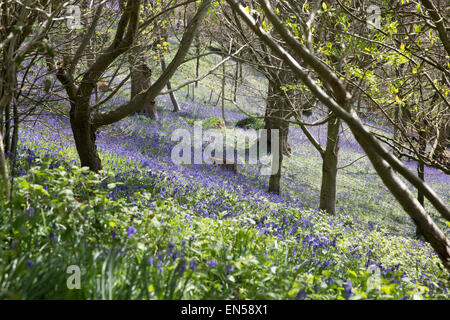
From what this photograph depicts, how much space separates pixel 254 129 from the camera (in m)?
22.6

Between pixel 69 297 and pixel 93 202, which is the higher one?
pixel 93 202

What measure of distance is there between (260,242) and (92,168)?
3297mm

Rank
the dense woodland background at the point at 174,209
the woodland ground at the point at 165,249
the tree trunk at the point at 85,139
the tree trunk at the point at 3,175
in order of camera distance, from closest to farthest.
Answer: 1. the woodland ground at the point at 165,249
2. the dense woodland background at the point at 174,209
3. the tree trunk at the point at 3,175
4. the tree trunk at the point at 85,139

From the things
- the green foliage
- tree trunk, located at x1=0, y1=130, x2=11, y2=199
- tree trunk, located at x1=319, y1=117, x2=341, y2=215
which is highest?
tree trunk, located at x1=319, y1=117, x2=341, y2=215

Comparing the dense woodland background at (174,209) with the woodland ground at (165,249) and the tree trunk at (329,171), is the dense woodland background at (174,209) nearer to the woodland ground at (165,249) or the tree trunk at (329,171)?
the woodland ground at (165,249)

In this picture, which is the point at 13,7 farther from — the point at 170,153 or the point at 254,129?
the point at 254,129

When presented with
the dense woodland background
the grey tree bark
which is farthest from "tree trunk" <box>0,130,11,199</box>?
the grey tree bark

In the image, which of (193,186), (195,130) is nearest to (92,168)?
(193,186)

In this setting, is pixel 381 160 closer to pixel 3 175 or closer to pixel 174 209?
pixel 174 209

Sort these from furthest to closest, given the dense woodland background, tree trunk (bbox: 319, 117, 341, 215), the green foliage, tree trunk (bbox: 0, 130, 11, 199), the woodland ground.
A: tree trunk (bbox: 319, 117, 341, 215) → tree trunk (bbox: 0, 130, 11, 199) → the dense woodland background → the woodland ground → the green foliage

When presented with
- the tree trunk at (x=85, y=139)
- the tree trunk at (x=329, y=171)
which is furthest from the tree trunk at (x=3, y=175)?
the tree trunk at (x=329, y=171)

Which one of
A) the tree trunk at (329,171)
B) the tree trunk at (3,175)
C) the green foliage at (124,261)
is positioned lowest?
the green foliage at (124,261)

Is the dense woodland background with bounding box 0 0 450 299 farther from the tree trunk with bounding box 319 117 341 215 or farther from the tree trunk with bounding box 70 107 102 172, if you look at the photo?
the tree trunk with bounding box 319 117 341 215

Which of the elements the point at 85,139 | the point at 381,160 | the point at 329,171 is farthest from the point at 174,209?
the point at 329,171
